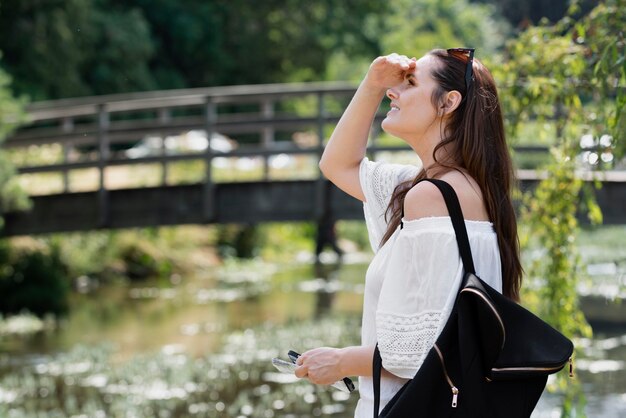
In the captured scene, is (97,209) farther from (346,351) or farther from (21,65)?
(21,65)

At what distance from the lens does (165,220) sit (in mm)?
13750

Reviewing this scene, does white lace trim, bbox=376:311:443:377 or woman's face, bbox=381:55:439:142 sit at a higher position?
woman's face, bbox=381:55:439:142

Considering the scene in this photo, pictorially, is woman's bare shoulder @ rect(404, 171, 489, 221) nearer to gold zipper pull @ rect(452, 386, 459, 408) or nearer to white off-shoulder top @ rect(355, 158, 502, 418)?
white off-shoulder top @ rect(355, 158, 502, 418)

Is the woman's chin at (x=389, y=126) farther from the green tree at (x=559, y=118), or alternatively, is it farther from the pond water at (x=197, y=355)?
the pond water at (x=197, y=355)

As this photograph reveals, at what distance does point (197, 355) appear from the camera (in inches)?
594

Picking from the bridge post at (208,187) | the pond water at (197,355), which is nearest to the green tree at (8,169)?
the pond water at (197,355)

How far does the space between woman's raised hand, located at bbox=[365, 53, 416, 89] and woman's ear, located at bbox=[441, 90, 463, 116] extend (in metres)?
0.13

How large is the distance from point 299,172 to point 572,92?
19.4 metres

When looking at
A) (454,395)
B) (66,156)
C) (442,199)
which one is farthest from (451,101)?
(66,156)

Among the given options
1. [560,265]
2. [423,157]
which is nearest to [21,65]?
[560,265]

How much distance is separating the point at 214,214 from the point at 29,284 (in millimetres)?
6768

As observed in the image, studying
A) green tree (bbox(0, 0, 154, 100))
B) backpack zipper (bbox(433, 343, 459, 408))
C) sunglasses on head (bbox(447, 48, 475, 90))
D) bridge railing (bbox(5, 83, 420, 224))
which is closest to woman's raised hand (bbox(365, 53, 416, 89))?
sunglasses on head (bbox(447, 48, 475, 90))

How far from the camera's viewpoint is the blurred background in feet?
23.2

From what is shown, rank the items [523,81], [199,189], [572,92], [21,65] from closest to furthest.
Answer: [572,92] < [523,81] < [199,189] < [21,65]
